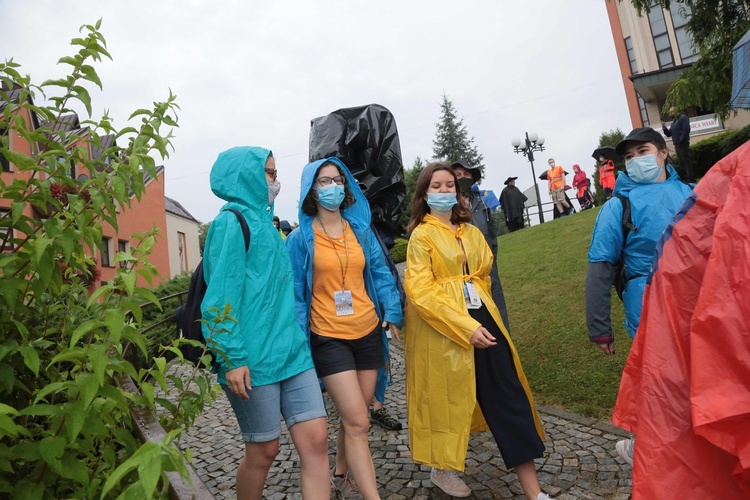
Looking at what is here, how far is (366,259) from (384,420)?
2.22 meters

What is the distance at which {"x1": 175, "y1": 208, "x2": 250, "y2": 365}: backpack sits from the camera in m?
2.60

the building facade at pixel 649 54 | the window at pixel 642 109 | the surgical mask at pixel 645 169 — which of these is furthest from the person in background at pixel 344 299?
the window at pixel 642 109

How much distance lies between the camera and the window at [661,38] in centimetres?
2948

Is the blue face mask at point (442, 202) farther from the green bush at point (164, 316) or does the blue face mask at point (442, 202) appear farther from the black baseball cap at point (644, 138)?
the green bush at point (164, 316)

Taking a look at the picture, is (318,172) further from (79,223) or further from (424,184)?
(79,223)

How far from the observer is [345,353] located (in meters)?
3.17

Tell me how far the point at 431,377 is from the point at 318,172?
4.89 ft

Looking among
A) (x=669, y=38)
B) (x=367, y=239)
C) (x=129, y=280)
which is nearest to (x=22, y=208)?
(x=129, y=280)

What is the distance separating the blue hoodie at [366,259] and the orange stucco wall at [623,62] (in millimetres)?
32354

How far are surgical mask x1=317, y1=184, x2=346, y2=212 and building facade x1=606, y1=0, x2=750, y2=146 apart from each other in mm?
27682

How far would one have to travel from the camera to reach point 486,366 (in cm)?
331

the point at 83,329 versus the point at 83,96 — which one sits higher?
the point at 83,96

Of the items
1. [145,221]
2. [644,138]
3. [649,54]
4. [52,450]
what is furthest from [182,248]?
[52,450]

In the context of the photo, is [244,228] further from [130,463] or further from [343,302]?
[130,463]
